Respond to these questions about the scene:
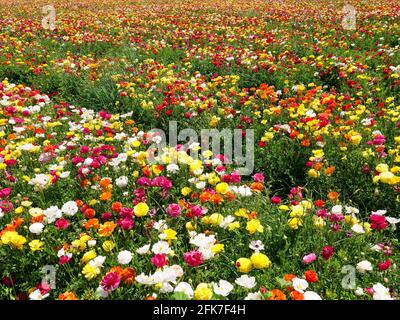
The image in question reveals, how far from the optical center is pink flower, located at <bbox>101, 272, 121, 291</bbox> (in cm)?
213

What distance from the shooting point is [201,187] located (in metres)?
3.19

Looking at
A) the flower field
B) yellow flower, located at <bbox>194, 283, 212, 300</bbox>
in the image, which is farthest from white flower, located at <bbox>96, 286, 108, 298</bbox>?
yellow flower, located at <bbox>194, 283, 212, 300</bbox>

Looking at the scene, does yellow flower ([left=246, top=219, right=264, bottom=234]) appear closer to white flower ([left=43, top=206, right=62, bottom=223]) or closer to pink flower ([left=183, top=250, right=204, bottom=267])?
pink flower ([left=183, top=250, right=204, bottom=267])

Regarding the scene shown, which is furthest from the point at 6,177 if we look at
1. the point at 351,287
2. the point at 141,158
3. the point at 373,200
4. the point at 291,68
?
the point at 291,68

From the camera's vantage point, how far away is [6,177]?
12.0 feet

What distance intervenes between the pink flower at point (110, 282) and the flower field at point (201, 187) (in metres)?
0.01

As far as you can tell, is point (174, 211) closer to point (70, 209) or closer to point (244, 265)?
point (244, 265)

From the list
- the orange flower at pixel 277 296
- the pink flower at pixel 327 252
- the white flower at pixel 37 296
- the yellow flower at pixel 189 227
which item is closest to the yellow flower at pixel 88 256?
the white flower at pixel 37 296

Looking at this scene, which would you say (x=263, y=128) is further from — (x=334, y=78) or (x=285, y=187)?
(x=334, y=78)

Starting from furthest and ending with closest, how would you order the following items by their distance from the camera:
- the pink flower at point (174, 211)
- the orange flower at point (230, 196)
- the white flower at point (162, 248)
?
the orange flower at point (230, 196) → the pink flower at point (174, 211) → the white flower at point (162, 248)

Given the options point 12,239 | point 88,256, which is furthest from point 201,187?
point 12,239

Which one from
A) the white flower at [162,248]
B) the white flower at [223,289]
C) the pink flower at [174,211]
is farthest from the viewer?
the pink flower at [174,211]

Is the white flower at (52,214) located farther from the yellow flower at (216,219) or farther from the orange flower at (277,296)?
the orange flower at (277,296)

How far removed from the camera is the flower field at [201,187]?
2404mm
